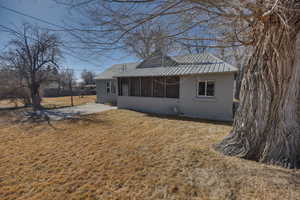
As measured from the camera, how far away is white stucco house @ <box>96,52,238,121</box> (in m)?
7.35

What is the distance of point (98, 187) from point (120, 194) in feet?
1.52

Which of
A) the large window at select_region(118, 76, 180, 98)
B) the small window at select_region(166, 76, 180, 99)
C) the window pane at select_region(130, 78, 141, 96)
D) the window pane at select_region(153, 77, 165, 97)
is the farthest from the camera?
the window pane at select_region(130, 78, 141, 96)

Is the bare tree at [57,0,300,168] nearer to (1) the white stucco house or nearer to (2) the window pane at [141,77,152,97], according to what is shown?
(1) the white stucco house

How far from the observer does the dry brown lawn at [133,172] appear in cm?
216

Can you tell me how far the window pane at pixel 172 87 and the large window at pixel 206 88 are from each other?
1433mm

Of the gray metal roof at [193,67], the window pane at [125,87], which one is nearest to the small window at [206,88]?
the gray metal roof at [193,67]

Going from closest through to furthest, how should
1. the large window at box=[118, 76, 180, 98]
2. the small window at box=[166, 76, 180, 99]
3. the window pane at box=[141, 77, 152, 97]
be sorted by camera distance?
the small window at box=[166, 76, 180, 99]
the large window at box=[118, 76, 180, 98]
the window pane at box=[141, 77, 152, 97]

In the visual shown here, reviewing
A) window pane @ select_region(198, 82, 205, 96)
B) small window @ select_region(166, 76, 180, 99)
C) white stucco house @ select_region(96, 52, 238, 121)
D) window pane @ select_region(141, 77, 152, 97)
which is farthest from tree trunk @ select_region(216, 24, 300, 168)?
window pane @ select_region(141, 77, 152, 97)

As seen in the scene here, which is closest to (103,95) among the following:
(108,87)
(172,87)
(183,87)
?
(108,87)

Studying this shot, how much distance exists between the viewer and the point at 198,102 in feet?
26.3

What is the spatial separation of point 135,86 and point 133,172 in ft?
26.8

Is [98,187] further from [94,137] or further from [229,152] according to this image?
[229,152]

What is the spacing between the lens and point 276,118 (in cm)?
283

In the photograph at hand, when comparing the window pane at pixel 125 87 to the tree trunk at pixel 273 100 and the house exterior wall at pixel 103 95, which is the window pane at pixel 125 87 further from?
the tree trunk at pixel 273 100
